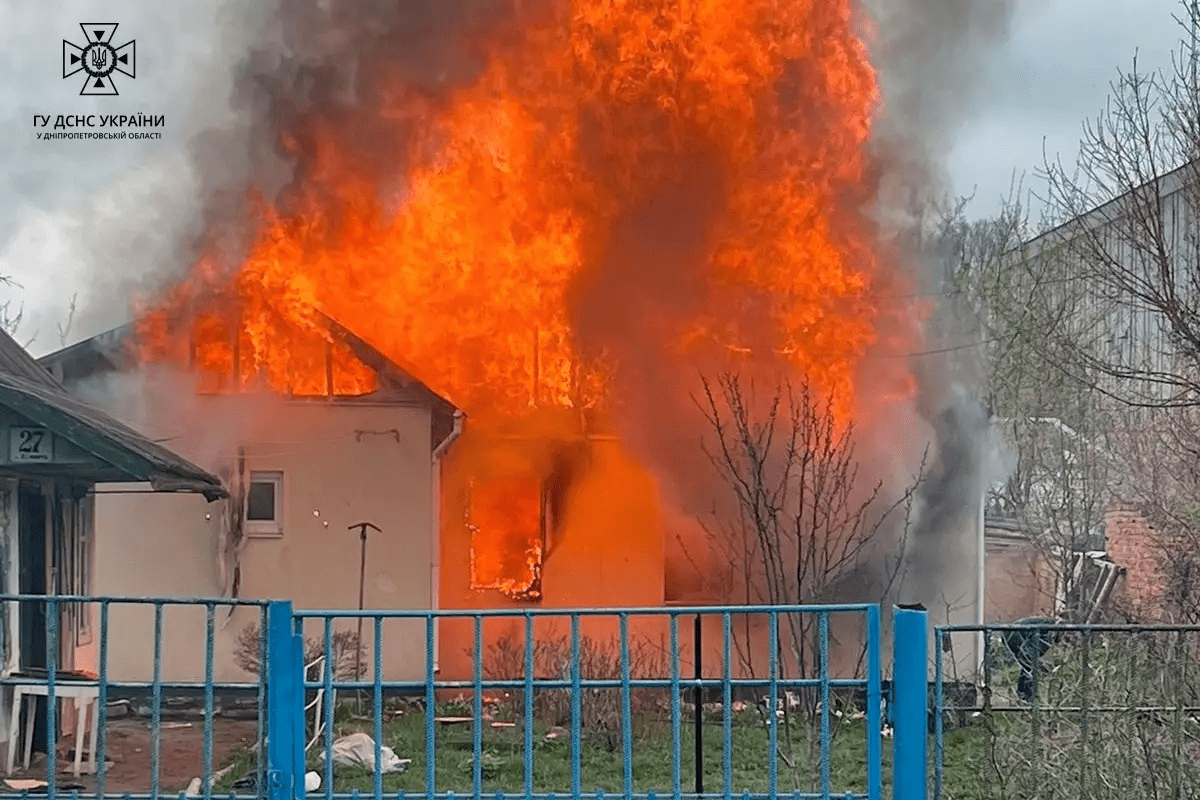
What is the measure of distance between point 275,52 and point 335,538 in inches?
205

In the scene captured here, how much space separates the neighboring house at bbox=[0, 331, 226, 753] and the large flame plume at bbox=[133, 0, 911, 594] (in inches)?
95.9

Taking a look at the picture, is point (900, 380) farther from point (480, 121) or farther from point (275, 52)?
point (275, 52)

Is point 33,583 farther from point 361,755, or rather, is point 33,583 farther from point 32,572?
point 361,755

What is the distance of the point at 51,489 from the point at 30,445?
6.08 feet

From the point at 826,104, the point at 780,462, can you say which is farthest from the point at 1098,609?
the point at 826,104

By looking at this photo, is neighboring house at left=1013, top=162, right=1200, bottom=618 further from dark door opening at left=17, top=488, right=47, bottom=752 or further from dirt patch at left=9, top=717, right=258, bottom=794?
dark door opening at left=17, top=488, right=47, bottom=752

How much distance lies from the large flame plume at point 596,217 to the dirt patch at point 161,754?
11.4ft

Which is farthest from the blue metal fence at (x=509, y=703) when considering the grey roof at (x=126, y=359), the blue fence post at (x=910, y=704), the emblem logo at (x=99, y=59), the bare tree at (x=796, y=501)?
the emblem logo at (x=99, y=59)

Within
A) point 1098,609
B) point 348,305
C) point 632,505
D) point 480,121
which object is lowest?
point 1098,609

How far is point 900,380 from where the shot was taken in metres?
13.4

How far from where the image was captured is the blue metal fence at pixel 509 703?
206 inches

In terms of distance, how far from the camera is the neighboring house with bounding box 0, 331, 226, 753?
8477 millimetres

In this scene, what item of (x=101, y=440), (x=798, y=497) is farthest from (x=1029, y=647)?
(x=101, y=440)

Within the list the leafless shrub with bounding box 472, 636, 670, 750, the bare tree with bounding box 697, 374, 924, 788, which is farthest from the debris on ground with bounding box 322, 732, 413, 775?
the bare tree with bounding box 697, 374, 924, 788
